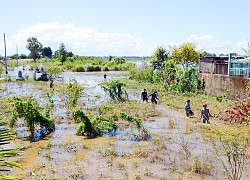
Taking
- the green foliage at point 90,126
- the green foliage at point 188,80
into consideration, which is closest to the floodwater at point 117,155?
the green foliage at point 90,126

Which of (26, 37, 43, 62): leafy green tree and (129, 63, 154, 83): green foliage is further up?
(26, 37, 43, 62): leafy green tree

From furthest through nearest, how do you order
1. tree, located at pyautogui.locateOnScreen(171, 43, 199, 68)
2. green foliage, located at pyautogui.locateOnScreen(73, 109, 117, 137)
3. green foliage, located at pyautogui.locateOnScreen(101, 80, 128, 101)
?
1. tree, located at pyautogui.locateOnScreen(171, 43, 199, 68)
2. green foliage, located at pyautogui.locateOnScreen(101, 80, 128, 101)
3. green foliage, located at pyautogui.locateOnScreen(73, 109, 117, 137)

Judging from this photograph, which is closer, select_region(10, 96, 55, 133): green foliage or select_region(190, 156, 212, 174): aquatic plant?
select_region(190, 156, 212, 174): aquatic plant

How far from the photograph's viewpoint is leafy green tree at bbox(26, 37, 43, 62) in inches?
4021

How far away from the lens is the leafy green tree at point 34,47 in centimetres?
10212

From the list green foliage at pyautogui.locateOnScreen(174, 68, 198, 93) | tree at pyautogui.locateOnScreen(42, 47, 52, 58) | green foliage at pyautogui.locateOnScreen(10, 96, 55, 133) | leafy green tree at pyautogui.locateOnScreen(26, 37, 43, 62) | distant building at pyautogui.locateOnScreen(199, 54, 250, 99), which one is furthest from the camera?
tree at pyautogui.locateOnScreen(42, 47, 52, 58)

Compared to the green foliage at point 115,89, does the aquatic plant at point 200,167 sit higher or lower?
lower

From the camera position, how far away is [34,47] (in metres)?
104

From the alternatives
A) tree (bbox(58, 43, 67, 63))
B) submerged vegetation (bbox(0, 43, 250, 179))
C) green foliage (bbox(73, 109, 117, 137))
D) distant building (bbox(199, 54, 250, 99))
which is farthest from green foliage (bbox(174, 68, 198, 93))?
tree (bbox(58, 43, 67, 63))

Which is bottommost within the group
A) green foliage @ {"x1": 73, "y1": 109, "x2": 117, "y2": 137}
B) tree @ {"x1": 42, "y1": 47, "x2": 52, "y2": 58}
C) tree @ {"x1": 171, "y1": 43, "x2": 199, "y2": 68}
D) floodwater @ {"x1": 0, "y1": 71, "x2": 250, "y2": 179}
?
floodwater @ {"x1": 0, "y1": 71, "x2": 250, "y2": 179}

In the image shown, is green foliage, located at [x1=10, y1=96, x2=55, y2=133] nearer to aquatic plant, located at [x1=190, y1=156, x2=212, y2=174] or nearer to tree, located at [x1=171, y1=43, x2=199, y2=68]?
aquatic plant, located at [x1=190, y1=156, x2=212, y2=174]

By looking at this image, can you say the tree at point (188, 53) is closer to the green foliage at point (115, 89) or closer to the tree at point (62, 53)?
the green foliage at point (115, 89)

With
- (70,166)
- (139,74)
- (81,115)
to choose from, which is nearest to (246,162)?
(70,166)

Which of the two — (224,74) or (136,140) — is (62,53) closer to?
(224,74)
